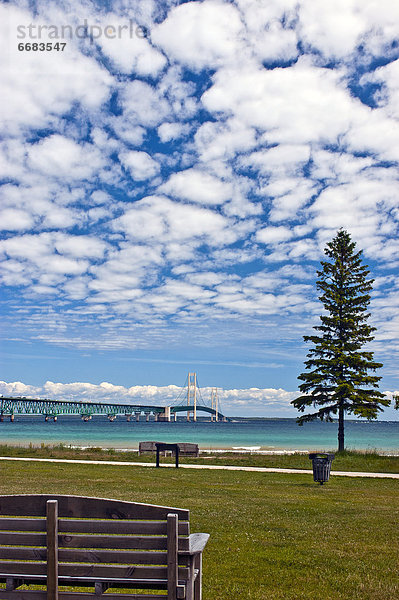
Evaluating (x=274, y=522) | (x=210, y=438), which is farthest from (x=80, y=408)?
(x=274, y=522)

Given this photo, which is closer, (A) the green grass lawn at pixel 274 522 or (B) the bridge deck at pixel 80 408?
(A) the green grass lawn at pixel 274 522

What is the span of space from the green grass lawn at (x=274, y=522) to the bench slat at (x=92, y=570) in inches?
85.2

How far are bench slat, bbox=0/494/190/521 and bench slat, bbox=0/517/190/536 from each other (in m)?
0.07

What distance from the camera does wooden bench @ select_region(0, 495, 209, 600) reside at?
4.37 m

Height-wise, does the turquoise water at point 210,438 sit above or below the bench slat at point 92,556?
below

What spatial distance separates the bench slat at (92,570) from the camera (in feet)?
14.6

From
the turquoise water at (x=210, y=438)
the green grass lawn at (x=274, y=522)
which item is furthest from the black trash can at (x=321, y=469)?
the turquoise water at (x=210, y=438)

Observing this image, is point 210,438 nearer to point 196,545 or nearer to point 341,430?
point 341,430

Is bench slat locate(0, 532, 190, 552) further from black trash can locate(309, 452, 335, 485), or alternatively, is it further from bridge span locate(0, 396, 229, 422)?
bridge span locate(0, 396, 229, 422)

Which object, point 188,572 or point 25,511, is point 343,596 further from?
point 25,511

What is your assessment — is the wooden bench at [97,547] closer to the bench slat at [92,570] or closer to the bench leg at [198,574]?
the bench slat at [92,570]

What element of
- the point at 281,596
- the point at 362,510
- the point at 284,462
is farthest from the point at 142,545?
the point at 284,462

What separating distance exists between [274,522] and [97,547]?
7.06m

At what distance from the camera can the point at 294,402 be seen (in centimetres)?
3344
